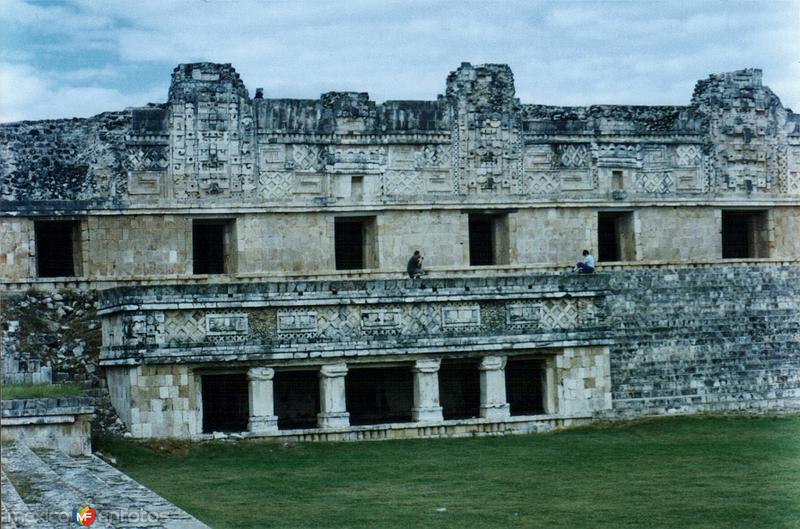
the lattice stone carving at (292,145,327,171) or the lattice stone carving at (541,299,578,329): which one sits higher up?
the lattice stone carving at (292,145,327,171)

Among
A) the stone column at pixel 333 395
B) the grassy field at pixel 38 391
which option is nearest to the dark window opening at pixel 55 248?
the grassy field at pixel 38 391

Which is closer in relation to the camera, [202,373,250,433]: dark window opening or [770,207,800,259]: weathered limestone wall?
[202,373,250,433]: dark window opening

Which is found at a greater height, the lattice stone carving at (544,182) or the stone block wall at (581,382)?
the lattice stone carving at (544,182)

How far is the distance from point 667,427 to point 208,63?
10.3 meters

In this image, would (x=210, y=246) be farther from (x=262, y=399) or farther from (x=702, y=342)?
(x=702, y=342)

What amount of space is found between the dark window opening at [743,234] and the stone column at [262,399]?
38.7 feet

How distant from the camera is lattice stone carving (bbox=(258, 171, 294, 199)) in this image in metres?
23.7

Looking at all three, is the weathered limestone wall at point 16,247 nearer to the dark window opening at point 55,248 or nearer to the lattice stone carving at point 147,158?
the dark window opening at point 55,248

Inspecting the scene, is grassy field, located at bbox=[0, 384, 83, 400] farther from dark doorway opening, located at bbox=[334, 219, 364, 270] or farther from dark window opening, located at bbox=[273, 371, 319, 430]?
dark doorway opening, located at bbox=[334, 219, 364, 270]

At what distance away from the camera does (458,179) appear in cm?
2470

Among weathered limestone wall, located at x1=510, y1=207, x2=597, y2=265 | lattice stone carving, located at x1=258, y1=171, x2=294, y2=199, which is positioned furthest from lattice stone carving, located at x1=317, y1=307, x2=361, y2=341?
weathered limestone wall, located at x1=510, y1=207, x2=597, y2=265

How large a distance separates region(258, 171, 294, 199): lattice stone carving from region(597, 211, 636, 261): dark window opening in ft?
20.6

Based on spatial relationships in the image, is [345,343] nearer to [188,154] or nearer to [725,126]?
[188,154]

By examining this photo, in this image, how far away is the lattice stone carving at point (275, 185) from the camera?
934 inches
